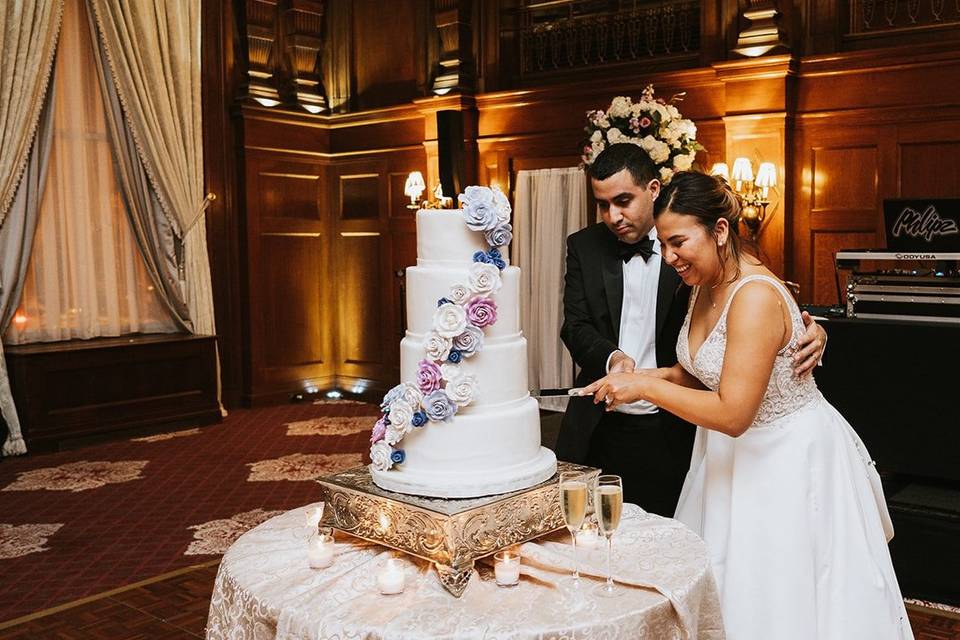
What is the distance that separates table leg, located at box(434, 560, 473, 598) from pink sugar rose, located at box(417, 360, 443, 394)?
0.38 metres

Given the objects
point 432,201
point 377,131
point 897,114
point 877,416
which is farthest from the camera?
point 377,131

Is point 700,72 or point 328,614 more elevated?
point 700,72

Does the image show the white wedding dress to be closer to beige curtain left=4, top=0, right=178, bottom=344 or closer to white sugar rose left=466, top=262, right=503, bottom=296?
white sugar rose left=466, top=262, right=503, bottom=296

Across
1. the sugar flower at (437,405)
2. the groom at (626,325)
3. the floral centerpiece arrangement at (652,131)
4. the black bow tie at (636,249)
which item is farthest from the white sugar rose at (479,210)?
the floral centerpiece arrangement at (652,131)

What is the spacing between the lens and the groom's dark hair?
9.71 ft

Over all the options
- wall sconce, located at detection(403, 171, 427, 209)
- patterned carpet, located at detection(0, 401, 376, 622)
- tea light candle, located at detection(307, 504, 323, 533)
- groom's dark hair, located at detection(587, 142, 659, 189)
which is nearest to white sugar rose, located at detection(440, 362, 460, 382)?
tea light candle, located at detection(307, 504, 323, 533)

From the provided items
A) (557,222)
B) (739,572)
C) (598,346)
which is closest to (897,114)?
(557,222)

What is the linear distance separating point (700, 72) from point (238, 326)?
4.91 metres

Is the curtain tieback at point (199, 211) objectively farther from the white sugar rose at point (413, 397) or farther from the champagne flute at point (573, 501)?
the champagne flute at point (573, 501)

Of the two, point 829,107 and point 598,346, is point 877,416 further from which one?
point 829,107

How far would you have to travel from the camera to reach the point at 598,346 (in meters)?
3.00

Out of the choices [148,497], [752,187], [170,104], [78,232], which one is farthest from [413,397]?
[170,104]

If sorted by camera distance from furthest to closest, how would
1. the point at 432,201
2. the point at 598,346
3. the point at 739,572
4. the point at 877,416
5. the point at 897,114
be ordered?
the point at 432,201 < the point at 897,114 < the point at 877,416 < the point at 598,346 < the point at 739,572

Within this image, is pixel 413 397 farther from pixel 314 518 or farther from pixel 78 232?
pixel 78 232
